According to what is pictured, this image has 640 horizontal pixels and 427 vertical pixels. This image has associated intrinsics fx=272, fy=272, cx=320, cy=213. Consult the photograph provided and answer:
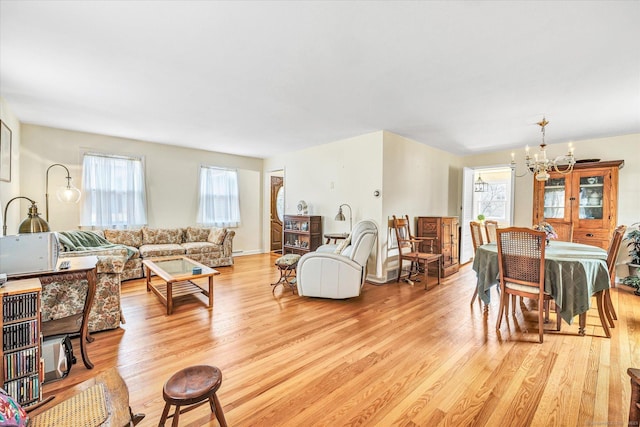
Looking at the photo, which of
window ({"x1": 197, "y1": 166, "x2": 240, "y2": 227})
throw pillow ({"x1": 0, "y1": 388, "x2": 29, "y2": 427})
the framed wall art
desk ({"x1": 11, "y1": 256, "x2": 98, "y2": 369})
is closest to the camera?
throw pillow ({"x1": 0, "y1": 388, "x2": 29, "y2": 427})

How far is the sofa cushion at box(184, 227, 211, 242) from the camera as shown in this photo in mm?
5680

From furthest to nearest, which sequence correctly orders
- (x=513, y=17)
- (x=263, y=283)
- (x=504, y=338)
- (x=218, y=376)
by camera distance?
1. (x=263, y=283)
2. (x=504, y=338)
3. (x=513, y=17)
4. (x=218, y=376)

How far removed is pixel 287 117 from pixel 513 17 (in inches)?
106

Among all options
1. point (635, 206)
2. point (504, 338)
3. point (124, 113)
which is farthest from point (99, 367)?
point (635, 206)

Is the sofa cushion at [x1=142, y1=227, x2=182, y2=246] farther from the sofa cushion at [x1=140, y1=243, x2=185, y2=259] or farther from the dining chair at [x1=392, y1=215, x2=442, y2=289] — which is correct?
the dining chair at [x1=392, y1=215, x2=442, y2=289]

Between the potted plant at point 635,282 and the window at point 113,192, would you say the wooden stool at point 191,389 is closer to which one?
the window at point 113,192

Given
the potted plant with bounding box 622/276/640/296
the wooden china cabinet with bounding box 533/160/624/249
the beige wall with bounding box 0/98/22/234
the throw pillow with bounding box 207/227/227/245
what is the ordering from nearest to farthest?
the beige wall with bounding box 0/98/22/234, the potted plant with bounding box 622/276/640/296, the wooden china cabinet with bounding box 533/160/624/249, the throw pillow with bounding box 207/227/227/245

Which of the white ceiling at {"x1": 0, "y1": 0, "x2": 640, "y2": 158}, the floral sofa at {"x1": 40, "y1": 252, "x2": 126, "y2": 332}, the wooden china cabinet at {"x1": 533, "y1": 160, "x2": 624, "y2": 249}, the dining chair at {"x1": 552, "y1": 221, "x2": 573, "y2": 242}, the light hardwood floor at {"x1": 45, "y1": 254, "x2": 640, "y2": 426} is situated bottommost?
the light hardwood floor at {"x1": 45, "y1": 254, "x2": 640, "y2": 426}

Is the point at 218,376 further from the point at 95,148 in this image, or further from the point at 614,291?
the point at 614,291

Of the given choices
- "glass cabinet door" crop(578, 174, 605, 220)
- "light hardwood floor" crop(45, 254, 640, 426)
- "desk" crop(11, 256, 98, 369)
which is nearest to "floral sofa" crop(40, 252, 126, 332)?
"desk" crop(11, 256, 98, 369)

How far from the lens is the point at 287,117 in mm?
3852

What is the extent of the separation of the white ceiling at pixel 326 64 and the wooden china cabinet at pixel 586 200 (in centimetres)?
70

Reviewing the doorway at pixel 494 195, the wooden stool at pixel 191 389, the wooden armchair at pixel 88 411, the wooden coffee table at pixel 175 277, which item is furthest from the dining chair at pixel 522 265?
the doorway at pixel 494 195

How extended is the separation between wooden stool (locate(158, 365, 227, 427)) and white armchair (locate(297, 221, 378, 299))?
7.36 feet
